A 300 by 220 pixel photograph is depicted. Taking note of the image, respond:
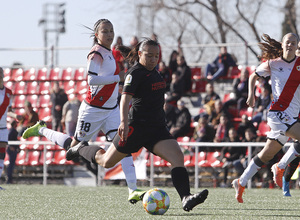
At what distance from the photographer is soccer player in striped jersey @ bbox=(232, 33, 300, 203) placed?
9055mm

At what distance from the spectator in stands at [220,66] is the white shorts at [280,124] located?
9044 millimetres

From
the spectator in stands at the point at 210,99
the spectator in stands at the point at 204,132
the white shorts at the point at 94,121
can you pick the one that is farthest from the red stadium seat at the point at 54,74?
the white shorts at the point at 94,121

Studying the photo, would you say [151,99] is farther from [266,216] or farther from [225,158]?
[225,158]

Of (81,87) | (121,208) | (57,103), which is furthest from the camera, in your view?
(81,87)

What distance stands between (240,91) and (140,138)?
976 cm

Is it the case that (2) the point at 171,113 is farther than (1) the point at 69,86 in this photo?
No

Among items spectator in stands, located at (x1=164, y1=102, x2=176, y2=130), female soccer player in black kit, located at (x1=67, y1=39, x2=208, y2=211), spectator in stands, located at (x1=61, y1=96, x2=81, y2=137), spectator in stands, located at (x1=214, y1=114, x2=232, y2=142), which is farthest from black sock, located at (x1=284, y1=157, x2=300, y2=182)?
spectator in stands, located at (x1=61, y1=96, x2=81, y2=137)

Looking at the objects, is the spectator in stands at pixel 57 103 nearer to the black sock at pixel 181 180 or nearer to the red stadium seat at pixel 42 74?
the red stadium seat at pixel 42 74

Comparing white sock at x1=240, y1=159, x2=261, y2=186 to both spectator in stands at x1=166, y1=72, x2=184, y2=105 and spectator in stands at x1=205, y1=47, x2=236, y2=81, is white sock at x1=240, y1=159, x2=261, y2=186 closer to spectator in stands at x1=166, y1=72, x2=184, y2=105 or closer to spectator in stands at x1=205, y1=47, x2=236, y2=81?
spectator in stands at x1=166, y1=72, x2=184, y2=105

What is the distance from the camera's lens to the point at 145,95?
7262 millimetres

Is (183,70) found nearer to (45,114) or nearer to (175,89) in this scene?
(175,89)

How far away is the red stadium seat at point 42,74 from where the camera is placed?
21.9m

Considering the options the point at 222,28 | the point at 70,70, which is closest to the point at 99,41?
the point at 70,70

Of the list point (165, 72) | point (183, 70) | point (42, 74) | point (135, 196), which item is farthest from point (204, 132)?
point (42, 74)
